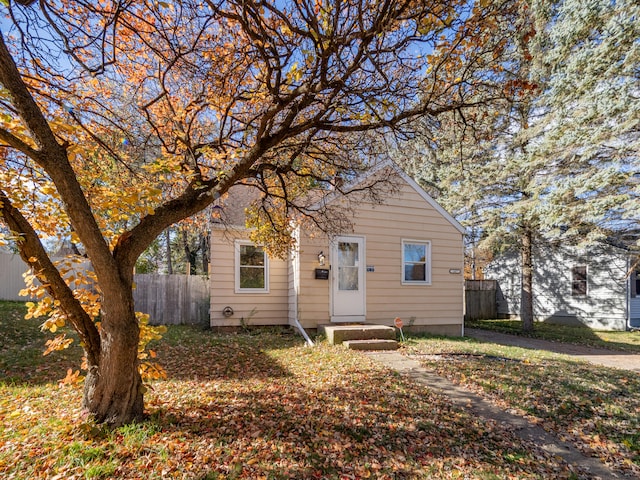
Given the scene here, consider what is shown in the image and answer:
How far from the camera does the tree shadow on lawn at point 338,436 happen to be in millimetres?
2965

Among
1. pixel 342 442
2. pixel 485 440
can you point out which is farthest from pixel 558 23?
pixel 342 442

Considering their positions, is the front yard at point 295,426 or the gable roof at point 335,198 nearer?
the front yard at point 295,426

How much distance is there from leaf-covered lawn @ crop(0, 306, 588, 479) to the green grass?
946cm

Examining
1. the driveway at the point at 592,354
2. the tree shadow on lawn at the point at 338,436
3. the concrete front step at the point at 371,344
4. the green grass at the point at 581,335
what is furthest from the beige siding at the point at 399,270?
the tree shadow on lawn at the point at 338,436

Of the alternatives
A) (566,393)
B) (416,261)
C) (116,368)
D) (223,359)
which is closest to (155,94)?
(116,368)

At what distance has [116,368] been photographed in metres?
3.29

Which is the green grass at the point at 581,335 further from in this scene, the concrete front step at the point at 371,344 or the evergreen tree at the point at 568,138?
the concrete front step at the point at 371,344

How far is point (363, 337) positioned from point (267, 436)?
4.65m

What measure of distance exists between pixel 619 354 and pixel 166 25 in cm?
1259

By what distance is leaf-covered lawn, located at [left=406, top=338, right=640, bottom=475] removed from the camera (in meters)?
3.61

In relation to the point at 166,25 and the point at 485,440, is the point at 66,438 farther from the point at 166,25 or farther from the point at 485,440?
the point at 166,25

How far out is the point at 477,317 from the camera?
17125mm

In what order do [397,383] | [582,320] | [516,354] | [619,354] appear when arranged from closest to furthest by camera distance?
[397,383] → [516,354] → [619,354] → [582,320]

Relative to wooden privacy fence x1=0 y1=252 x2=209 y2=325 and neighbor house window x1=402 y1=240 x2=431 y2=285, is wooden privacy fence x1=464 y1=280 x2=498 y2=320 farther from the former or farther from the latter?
wooden privacy fence x1=0 y1=252 x2=209 y2=325
